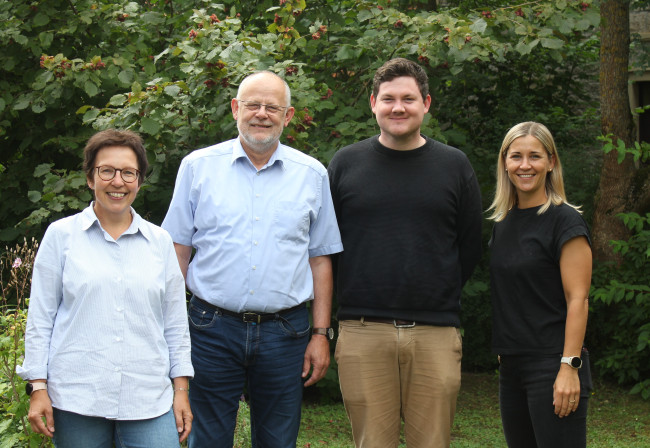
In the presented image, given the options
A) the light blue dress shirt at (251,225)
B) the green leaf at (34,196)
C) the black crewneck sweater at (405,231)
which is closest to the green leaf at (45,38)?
the green leaf at (34,196)

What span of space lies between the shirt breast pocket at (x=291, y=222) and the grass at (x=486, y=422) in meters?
1.89

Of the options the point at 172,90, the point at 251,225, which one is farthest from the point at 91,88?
the point at 251,225

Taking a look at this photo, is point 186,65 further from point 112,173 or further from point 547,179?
point 547,179

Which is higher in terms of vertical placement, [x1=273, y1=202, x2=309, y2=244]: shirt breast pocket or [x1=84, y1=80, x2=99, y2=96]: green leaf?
[x1=84, y1=80, x2=99, y2=96]: green leaf

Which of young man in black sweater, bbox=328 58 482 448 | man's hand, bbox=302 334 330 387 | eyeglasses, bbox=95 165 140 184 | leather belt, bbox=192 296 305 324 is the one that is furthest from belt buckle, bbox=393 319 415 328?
eyeglasses, bbox=95 165 140 184

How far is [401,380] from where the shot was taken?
3629 mm

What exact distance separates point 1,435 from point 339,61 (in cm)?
371

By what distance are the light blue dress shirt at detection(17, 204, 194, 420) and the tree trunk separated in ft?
19.8

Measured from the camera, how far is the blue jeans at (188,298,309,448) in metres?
3.44

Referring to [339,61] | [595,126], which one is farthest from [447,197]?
[595,126]

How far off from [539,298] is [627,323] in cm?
508

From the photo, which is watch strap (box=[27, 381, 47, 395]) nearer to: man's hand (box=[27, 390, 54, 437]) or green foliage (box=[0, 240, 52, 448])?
man's hand (box=[27, 390, 54, 437])

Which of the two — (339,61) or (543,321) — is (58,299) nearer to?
(543,321)

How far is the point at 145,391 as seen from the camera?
9.51ft
